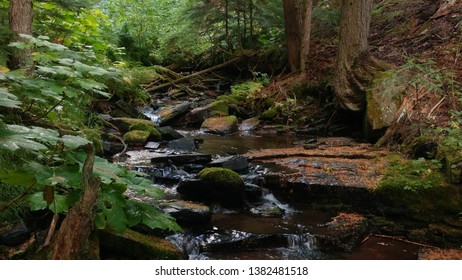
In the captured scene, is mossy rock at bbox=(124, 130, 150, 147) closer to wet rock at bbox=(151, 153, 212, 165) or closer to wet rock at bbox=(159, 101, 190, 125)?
wet rock at bbox=(151, 153, 212, 165)

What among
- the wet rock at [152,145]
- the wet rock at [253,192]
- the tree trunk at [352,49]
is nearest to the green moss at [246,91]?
the tree trunk at [352,49]

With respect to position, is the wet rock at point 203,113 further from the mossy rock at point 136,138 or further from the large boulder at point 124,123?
the mossy rock at point 136,138

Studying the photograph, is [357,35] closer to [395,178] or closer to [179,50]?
[395,178]

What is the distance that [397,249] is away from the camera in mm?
4270

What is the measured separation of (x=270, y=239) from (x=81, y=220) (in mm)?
2730

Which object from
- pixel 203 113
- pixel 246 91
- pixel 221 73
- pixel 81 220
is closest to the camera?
pixel 81 220

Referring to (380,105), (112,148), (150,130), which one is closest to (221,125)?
(150,130)

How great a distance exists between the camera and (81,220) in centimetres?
196

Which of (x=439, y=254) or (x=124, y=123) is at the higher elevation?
(x=124, y=123)

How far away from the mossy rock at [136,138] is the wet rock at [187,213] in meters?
3.87

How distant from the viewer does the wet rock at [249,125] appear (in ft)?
35.0

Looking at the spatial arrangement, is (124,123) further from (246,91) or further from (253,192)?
(246,91)

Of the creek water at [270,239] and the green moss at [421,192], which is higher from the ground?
the green moss at [421,192]
